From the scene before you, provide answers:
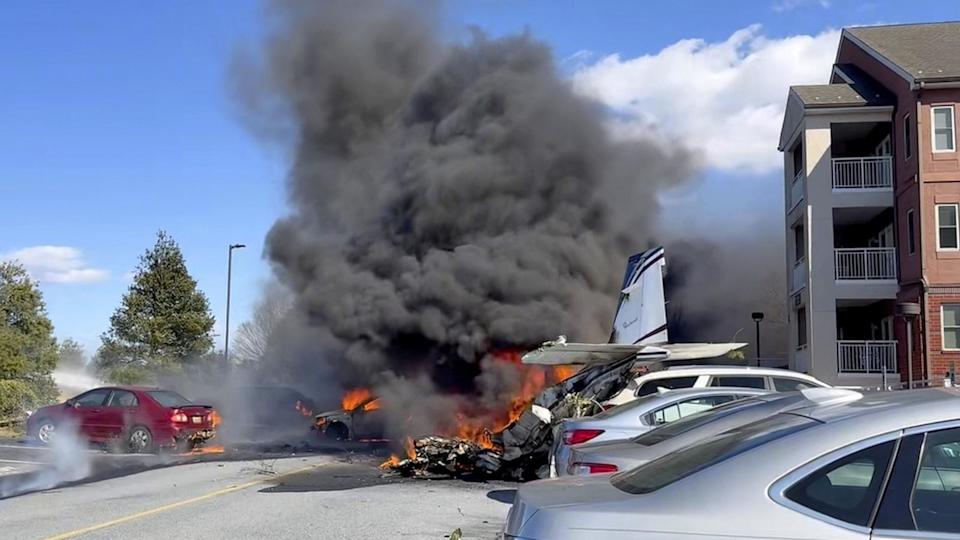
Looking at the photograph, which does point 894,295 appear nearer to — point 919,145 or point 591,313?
point 919,145

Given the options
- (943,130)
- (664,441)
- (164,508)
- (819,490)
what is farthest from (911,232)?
(819,490)

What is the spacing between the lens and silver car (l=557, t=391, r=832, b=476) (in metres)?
5.87

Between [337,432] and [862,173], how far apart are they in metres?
16.3

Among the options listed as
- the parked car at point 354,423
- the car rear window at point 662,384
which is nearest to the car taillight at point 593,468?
the car rear window at point 662,384

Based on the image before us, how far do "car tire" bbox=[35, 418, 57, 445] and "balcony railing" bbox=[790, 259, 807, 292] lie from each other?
1989 centimetres

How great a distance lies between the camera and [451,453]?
1302 centimetres

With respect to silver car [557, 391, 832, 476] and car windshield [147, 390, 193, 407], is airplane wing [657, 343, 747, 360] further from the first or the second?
car windshield [147, 390, 193, 407]

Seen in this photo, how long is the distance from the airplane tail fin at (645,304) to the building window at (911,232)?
11.2 meters

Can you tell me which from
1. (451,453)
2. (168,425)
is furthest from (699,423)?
(168,425)

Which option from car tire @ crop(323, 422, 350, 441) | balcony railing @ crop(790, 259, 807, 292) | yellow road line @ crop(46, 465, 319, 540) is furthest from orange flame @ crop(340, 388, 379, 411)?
balcony railing @ crop(790, 259, 807, 292)

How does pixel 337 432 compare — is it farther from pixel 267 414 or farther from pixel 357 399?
pixel 267 414

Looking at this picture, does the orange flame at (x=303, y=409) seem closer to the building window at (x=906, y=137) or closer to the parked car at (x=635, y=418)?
the parked car at (x=635, y=418)

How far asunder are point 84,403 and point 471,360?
312 inches

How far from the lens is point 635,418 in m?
8.87
